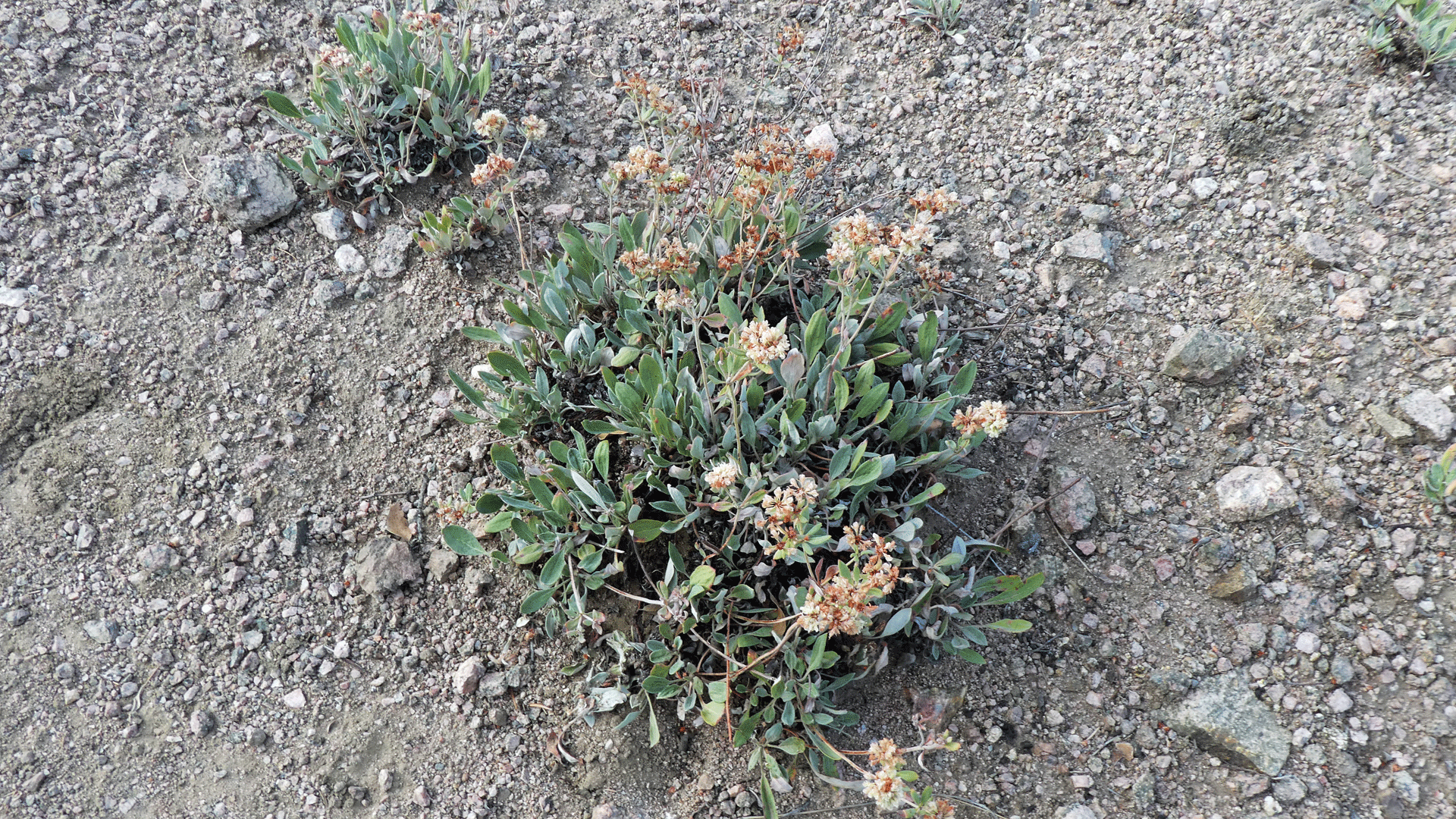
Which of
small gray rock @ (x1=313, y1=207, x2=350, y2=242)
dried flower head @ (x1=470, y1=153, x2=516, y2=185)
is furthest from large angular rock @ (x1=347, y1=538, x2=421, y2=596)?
small gray rock @ (x1=313, y1=207, x2=350, y2=242)

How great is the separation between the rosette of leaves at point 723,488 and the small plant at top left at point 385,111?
1.25 m

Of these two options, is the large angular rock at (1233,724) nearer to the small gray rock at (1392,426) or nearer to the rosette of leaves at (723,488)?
the rosette of leaves at (723,488)

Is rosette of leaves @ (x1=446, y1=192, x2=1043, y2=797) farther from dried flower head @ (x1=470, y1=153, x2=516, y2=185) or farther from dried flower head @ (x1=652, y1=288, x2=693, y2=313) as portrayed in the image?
dried flower head @ (x1=470, y1=153, x2=516, y2=185)

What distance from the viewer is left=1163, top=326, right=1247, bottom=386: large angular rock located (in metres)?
3.62

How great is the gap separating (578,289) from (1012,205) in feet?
7.19

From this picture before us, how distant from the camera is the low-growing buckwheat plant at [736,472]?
9.87 ft

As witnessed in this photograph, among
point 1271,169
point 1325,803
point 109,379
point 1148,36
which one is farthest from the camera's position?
point 1148,36

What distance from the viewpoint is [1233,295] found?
12.5ft

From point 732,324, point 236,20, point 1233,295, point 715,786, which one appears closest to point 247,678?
point 715,786

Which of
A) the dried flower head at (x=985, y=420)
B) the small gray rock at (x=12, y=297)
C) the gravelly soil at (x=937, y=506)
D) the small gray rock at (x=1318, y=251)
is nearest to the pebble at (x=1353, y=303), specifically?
the gravelly soil at (x=937, y=506)

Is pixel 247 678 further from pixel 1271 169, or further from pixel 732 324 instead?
pixel 1271 169

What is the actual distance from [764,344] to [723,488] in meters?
0.56

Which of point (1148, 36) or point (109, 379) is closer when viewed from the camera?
point (109, 379)

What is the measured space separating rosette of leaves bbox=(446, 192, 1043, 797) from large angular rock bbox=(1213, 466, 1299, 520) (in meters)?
0.91
